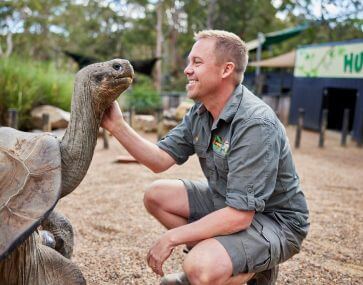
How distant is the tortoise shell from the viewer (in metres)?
1.40

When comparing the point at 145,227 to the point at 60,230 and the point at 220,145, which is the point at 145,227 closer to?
the point at 60,230

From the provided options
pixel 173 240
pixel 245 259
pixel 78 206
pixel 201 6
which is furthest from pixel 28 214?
pixel 201 6

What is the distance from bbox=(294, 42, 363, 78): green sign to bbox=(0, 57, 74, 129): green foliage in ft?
A: 19.8

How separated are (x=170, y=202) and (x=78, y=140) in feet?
2.30

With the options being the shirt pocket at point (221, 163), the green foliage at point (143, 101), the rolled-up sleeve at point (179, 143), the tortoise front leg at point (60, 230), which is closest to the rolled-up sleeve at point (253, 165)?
the shirt pocket at point (221, 163)

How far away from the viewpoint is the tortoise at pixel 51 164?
1496 millimetres

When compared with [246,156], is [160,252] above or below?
below

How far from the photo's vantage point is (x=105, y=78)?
173 cm

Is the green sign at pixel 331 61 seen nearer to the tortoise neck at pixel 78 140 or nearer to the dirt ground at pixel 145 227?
the dirt ground at pixel 145 227

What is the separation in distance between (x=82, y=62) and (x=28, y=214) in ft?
47.3

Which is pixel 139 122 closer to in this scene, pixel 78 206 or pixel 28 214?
pixel 78 206

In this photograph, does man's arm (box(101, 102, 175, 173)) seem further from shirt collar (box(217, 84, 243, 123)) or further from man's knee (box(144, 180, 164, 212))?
shirt collar (box(217, 84, 243, 123))

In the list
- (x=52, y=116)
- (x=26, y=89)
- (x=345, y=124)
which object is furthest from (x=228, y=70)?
(x=345, y=124)

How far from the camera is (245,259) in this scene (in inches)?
68.7
